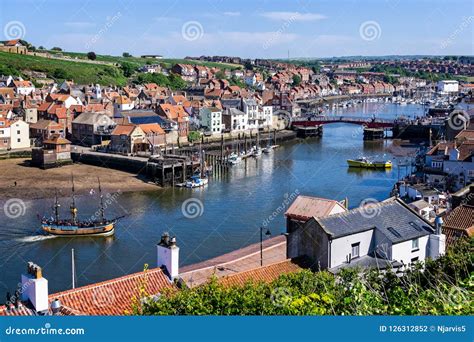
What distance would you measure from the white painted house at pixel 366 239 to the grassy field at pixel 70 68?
44257mm

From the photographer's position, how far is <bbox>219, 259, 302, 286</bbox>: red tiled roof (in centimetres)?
825

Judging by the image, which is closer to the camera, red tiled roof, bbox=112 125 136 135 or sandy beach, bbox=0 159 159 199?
sandy beach, bbox=0 159 159 199

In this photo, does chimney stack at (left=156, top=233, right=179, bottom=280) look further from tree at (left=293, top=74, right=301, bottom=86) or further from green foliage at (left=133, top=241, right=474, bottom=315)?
tree at (left=293, top=74, right=301, bottom=86)

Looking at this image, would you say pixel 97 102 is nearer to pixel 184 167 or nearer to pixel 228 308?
pixel 184 167

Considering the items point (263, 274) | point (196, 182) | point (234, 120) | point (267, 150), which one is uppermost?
point (234, 120)

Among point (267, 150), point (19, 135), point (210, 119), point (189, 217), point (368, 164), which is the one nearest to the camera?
point (189, 217)

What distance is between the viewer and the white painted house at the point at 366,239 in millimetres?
9367

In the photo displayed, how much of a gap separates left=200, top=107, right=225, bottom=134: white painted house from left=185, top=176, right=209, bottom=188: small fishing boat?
41.9 ft

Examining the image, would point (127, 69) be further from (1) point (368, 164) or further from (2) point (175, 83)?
(1) point (368, 164)

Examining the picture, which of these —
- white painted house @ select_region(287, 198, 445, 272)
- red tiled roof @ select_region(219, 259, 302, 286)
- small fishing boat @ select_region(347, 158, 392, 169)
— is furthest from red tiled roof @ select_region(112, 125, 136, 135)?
red tiled roof @ select_region(219, 259, 302, 286)

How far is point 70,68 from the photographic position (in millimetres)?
56219

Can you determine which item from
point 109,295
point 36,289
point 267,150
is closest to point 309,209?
point 109,295

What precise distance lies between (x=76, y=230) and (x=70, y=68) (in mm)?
42536

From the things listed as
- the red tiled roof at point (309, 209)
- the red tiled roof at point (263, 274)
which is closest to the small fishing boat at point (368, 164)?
the red tiled roof at point (309, 209)
